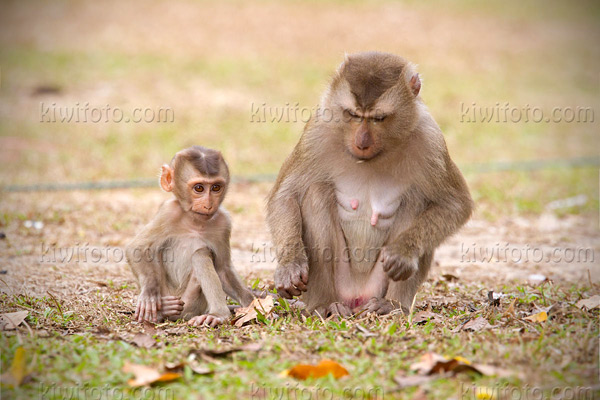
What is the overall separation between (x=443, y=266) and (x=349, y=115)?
3.24 m

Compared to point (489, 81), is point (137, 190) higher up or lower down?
lower down

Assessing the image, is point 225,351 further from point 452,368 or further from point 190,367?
point 452,368

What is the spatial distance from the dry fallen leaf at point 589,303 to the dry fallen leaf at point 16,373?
Answer: 3.69 m

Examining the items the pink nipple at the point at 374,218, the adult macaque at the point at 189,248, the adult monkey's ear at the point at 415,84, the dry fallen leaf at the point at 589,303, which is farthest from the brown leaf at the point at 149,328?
the dry fallen leaf at the point at 589,303

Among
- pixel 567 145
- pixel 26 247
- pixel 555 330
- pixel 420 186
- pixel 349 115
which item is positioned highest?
pixel 567 145

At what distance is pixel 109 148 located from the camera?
508 inches

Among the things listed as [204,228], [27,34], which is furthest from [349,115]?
[27,34]

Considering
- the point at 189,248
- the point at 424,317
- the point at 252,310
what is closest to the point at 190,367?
the point at 252,310

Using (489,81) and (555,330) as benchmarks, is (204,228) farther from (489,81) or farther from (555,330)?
(489,81)

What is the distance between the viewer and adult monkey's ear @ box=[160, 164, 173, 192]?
573 centimetres

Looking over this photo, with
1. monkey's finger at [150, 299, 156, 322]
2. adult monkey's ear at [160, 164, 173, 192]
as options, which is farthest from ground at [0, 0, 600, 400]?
adult monkey's ear at [160, 164, 173, 192]

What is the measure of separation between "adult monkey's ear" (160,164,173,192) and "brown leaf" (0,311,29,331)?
143 cm

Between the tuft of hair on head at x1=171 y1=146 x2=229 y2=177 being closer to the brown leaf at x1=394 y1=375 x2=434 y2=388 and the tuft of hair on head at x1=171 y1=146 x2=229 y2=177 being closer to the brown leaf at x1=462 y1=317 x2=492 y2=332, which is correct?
the brown leaf at x1=462 y1=317 x2=492 y2=332

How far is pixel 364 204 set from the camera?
17.9ft
